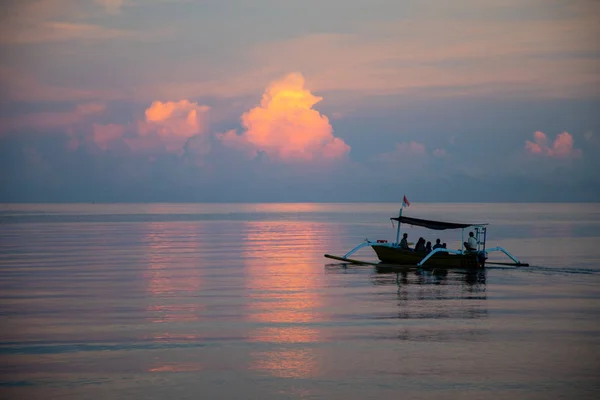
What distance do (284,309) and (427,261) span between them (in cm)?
1930

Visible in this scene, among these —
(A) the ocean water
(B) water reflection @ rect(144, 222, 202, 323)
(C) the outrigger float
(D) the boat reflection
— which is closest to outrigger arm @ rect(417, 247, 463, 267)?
(C) the outrigger float

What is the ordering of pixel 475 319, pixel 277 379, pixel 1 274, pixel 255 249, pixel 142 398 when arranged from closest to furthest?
pixel 142 398 → pixel 277 379 → pixel 475 319 → pixel 1 274 → pixel 255 249

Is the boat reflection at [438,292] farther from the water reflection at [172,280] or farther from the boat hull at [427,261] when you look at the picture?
the water reflection at [172,280]

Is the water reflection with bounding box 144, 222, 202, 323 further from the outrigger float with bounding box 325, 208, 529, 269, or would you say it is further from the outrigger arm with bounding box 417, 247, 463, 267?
the outrigger arm with bounding box 417, 247, 463, 267

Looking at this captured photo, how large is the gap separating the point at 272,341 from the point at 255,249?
42.2m

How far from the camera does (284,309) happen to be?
101 feet

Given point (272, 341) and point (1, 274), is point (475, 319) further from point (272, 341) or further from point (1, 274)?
point (1, 274)

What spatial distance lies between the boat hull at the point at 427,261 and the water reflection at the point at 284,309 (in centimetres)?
464

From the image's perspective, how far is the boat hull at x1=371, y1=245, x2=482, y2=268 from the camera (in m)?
46.7

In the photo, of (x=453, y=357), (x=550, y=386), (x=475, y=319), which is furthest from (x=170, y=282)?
(x=550, y=386)

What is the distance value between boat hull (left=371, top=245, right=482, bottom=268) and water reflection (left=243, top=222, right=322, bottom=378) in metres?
4.64

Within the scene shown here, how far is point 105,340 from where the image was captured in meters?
24.2

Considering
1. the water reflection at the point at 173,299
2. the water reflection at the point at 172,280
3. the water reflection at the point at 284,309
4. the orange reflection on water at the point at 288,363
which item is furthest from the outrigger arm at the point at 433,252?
the orange reflection on water at the point at 288,363

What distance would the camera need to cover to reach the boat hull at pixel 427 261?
46688mm
